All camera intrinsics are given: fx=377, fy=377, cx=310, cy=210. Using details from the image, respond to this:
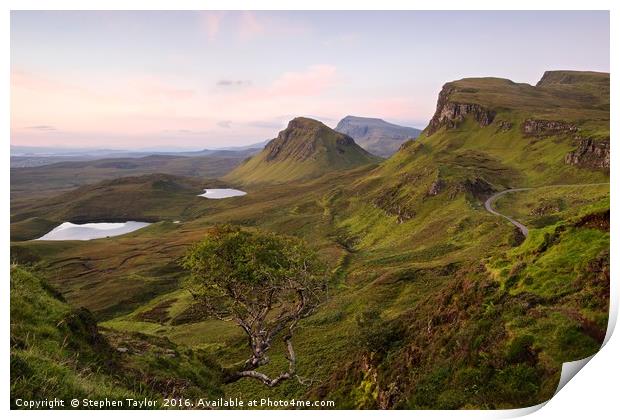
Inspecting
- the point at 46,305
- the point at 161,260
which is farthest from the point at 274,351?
the point at 161,260

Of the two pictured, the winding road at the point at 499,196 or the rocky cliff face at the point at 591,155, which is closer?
the winding road at the point at 499,196

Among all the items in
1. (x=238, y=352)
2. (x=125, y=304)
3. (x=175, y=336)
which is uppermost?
(x=238, y=352)

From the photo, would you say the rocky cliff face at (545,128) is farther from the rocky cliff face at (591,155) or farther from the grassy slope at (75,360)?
the grassy slope at (75,360)

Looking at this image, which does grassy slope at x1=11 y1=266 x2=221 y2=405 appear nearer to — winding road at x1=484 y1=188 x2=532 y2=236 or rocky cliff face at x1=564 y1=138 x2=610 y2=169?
winding road at x1=484 y1=188 x2=532 y2=236

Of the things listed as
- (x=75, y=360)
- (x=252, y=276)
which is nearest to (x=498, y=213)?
(x=252, y=276)

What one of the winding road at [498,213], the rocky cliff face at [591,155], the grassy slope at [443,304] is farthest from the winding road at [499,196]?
the rocky cliff face at [591,155]
